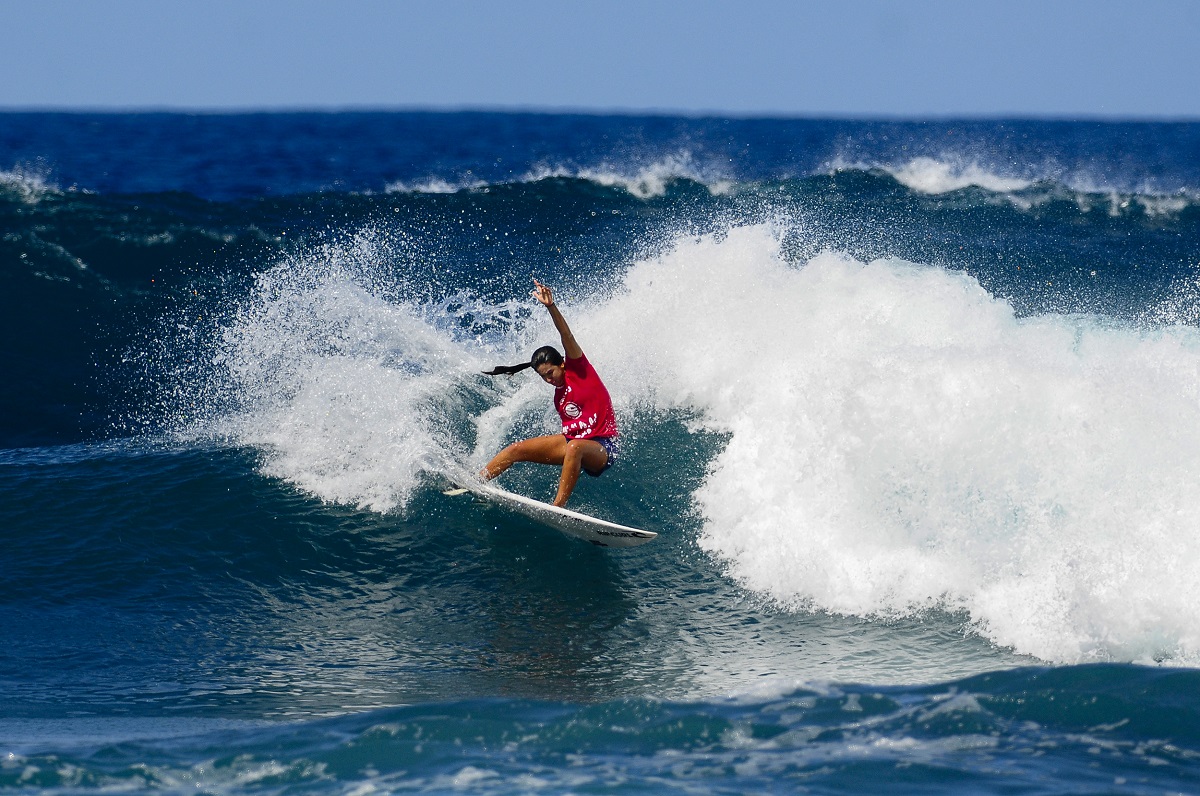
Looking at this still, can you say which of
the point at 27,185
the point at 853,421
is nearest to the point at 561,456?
the point at 853,421

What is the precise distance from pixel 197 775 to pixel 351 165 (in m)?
26.0

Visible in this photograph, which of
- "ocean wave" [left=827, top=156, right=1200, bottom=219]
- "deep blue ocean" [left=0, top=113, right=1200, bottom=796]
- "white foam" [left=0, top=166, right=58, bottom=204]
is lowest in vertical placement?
"deep blue ocean" [left=0, top=113, right=1200, bottom=796]

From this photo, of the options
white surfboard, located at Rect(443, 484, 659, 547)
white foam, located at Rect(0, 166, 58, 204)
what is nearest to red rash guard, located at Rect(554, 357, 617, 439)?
white surfboard, located at Rect(443, 484, 659, 547)

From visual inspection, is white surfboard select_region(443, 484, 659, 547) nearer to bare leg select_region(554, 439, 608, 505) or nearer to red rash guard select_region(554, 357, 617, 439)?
bare leg select_region(554, 439, 608, 505)

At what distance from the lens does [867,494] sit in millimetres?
8766

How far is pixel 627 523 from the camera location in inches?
379

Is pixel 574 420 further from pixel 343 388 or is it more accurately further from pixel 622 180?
pixel 622 180

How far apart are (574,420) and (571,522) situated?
30.4 inches

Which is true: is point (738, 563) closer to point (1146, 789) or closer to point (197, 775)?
point (1146, 789)

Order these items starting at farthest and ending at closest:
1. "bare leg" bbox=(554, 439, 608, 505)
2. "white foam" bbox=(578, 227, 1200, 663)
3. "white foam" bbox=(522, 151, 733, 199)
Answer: "white foam" bbox=(522, 151, 733, 199), "bare leg" bbox=(554, 439, 608, 505), "white foam" bbox=(578, 227, 1200, 663)

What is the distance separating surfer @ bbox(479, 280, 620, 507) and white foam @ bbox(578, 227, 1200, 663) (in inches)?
47.7

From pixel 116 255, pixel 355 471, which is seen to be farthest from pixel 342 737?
pixel 116 255

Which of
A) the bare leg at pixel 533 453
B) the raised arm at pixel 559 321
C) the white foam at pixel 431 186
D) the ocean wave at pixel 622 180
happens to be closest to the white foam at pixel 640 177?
the ocean wave at pixel 622 180

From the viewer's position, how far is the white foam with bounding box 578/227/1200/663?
7.50 m
